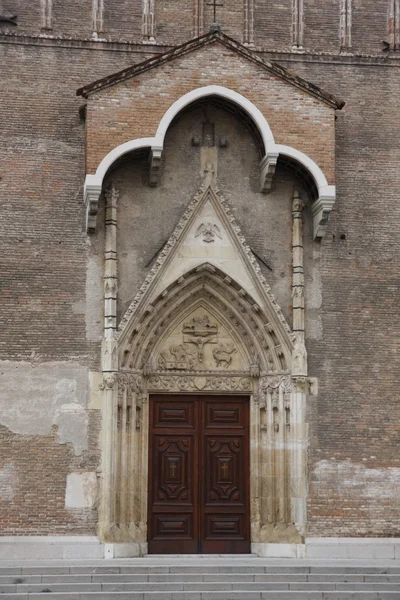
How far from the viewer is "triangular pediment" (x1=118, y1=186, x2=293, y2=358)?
19297mm

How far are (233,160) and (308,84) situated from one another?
1.80 meters

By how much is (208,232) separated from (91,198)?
2093 mm

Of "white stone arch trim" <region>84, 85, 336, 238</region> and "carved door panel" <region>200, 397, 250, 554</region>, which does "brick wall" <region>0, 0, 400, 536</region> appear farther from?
"carved door panel" <region>200, 397, 250, 554</region>

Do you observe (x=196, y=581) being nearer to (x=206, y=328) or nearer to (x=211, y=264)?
(x=206, y=328)

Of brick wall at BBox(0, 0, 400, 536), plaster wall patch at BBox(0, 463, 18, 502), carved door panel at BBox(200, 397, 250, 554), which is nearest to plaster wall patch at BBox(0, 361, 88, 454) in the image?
brick wall at BBox(0, 0, 400, 536)

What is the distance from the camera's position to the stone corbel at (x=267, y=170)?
19288 mm

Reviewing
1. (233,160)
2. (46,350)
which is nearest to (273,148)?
(233,160)

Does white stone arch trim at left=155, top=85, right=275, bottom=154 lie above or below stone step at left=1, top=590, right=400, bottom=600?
above

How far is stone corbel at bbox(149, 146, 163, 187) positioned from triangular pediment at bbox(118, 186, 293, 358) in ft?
2.35

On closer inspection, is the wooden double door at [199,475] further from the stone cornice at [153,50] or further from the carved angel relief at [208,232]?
the stone cornice at [153,50]

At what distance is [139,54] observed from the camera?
20.0 m

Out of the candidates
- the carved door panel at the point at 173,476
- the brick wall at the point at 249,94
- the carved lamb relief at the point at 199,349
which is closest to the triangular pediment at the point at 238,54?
the brick wall at the point at 249,94

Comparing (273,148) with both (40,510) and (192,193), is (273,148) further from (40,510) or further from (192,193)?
(40,510)

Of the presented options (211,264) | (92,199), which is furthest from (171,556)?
(92,199)
